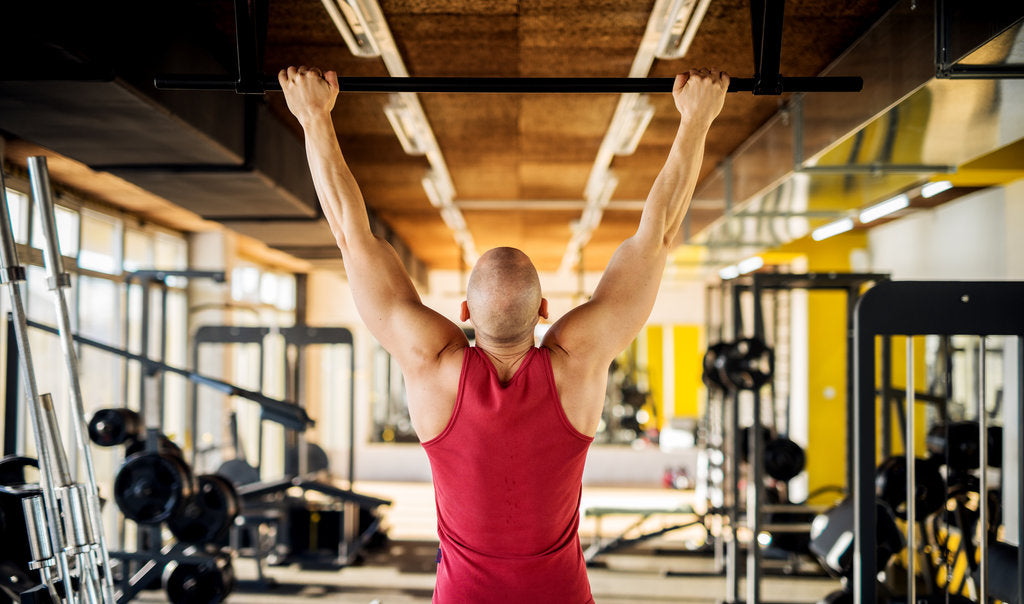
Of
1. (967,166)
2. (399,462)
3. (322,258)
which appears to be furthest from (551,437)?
(399,462)

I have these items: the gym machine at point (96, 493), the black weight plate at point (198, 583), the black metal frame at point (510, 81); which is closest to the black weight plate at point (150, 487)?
the gym machine at point (96, 493)

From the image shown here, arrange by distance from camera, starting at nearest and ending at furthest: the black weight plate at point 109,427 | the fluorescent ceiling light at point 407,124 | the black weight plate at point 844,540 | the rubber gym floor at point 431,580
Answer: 1. the fluorescent ceiling light at point 407,124
2. the black weight plate at point 844,540
3. the black weight plate at point 109,427
4. the rubber gym floor at point 431,580

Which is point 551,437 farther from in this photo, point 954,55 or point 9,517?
point 9,517

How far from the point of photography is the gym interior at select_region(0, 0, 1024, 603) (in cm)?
221

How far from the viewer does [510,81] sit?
1.56m

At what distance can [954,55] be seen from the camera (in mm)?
2309

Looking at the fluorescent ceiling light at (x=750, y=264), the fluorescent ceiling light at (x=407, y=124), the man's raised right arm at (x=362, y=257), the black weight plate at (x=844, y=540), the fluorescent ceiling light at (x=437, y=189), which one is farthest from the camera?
the fluorescent ceiling light at (x=750, y=264)

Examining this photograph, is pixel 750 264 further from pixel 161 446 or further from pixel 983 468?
pixel 983 468

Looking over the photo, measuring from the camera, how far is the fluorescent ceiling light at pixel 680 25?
8.18 ft

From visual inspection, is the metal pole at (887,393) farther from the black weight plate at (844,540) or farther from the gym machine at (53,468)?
the gym machine at (53,468)

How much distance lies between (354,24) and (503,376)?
5.12 ft

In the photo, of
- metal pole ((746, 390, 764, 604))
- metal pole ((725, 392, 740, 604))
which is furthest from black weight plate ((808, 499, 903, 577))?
metal pole ((725, 392, 740, 604))

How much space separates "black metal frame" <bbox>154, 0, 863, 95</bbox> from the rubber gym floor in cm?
456

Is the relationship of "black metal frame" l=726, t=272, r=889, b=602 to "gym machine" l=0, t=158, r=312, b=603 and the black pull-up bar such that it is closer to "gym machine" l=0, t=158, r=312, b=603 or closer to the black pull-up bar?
"gym machine" l=0, t=158, r=312, b=603
